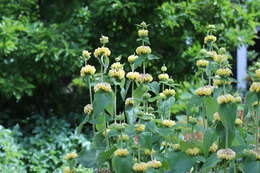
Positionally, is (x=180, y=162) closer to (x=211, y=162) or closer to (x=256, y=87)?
(x=211, y=162)

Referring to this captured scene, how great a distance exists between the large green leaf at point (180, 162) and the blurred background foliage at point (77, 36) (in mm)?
2500

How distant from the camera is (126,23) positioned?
4.48 meters

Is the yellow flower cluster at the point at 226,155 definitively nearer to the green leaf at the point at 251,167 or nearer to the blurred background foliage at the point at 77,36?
the green leaf at the point at 251,167

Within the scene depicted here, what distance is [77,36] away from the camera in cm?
419

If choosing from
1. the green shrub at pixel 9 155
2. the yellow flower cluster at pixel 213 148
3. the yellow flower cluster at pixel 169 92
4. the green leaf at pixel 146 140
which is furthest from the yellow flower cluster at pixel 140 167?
the green shrub at pixel 9 155

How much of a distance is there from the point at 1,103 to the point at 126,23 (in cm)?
156

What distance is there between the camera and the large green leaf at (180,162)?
1360 mm

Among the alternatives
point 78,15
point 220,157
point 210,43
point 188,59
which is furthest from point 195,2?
point 220,157

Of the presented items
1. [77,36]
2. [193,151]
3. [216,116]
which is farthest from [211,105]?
[77,36]

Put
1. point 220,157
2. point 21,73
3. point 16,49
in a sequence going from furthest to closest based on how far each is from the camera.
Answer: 1. point 21,73
2. point 16,49
3. point 220,157

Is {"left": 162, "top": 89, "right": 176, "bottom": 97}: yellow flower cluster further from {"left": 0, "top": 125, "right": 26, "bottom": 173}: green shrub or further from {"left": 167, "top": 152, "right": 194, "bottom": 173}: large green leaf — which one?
{"left": 0, "top": 125, "right": 26, "bottom": 173}: green shrub

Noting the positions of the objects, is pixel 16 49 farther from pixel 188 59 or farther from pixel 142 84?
pixel 142 84

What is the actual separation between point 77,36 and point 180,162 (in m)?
2.96

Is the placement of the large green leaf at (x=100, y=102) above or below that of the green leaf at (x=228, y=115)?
above
